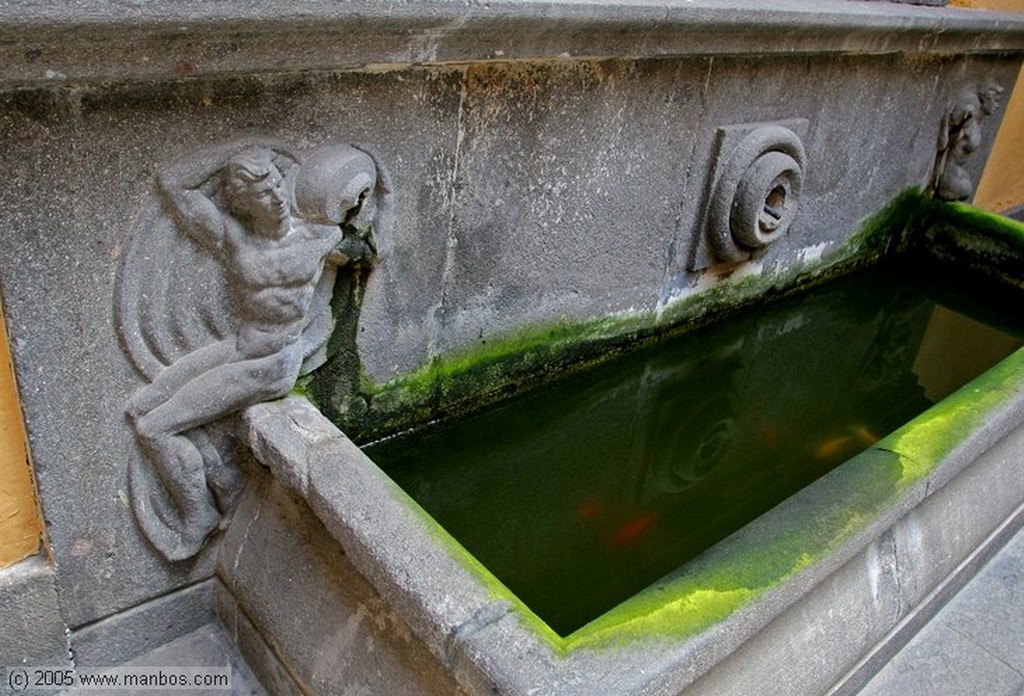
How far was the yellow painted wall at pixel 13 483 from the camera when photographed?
1.56 meters

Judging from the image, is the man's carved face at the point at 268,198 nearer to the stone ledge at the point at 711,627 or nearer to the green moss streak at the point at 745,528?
the stone ledge at the point at 711,627

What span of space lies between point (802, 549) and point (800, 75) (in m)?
2.04

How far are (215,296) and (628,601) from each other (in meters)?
1.00

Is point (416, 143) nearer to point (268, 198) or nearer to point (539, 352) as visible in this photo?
point (268, 198)

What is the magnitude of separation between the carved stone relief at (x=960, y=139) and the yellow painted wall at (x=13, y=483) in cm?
406

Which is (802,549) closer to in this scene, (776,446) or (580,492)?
(580,492)

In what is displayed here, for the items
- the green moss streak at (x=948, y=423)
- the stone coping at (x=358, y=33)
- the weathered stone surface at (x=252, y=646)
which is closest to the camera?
the stone coping at (x=358, y=33)

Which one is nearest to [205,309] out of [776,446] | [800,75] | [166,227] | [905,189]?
[166,227]

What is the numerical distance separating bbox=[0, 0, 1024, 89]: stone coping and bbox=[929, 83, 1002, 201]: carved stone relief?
5.13ft

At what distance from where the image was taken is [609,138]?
A: 2568mm

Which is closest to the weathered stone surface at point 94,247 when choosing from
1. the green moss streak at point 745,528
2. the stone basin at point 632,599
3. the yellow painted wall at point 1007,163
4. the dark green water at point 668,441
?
the stone basin at point 632,599

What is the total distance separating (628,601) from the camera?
5.09 ft

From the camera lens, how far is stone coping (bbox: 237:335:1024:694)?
1.36 metres

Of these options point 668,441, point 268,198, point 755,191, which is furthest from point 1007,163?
point 268,198
